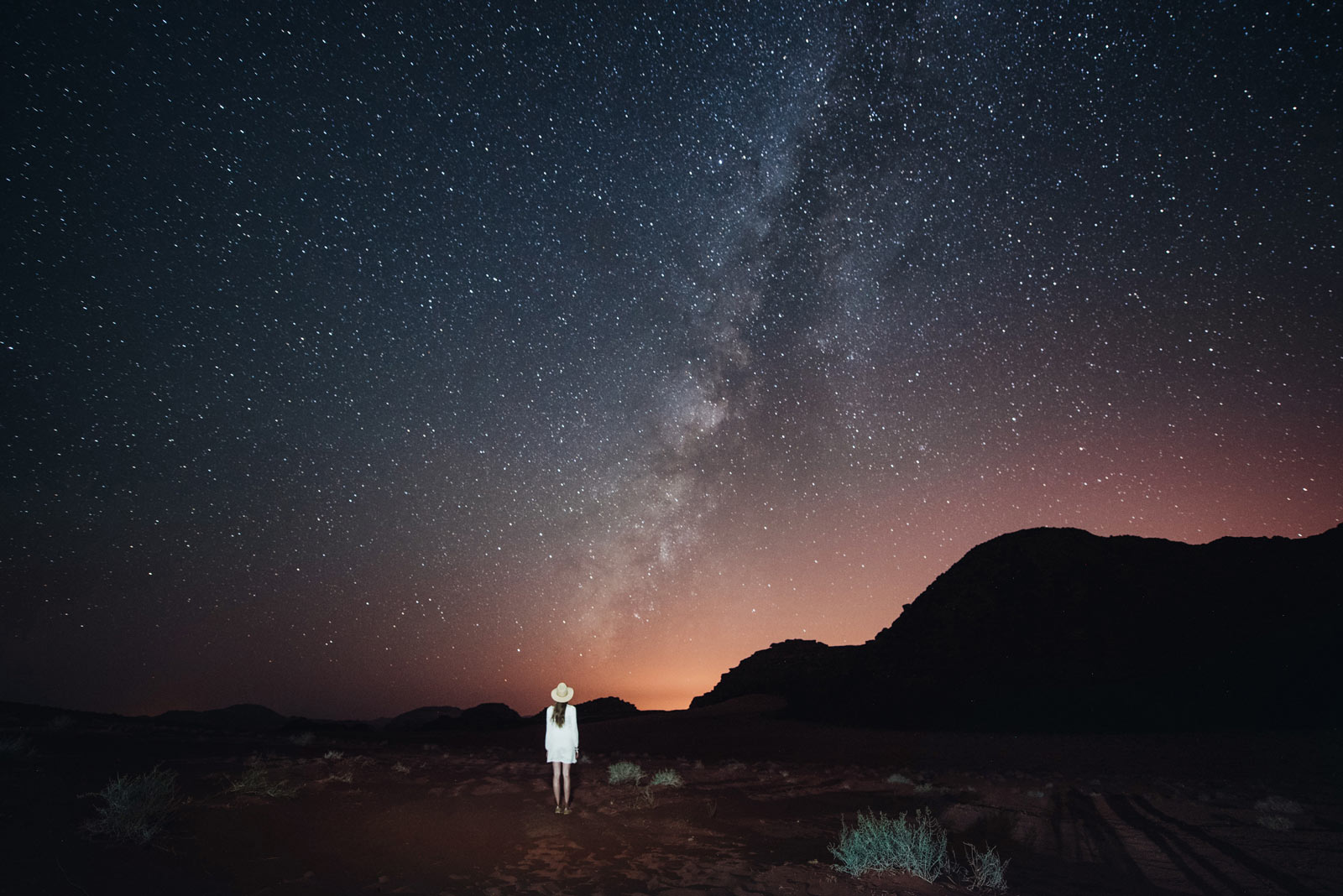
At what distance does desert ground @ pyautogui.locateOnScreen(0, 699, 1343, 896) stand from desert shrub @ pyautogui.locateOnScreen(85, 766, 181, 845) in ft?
0.44

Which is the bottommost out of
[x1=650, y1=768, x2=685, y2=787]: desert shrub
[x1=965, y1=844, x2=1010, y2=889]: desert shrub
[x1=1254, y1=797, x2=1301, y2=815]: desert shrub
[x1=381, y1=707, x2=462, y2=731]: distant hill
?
[x1=381, y1=707, x2=462, y2=731]: distant hill

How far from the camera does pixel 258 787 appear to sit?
927 centimetres

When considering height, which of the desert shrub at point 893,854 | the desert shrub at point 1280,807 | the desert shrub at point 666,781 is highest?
the desert shrub at point 893,854

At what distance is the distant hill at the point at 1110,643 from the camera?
2747 cm

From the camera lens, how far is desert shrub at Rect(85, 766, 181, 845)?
6160 millimetres

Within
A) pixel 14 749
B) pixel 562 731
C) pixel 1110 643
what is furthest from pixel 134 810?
pixel 1110 643

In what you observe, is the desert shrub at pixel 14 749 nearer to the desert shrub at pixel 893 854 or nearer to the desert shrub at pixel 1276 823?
the desert shrub at pixel 893 854

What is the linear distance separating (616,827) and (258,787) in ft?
18.0

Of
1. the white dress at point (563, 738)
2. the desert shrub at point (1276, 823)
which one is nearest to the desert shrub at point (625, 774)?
the white dress at point (563, 738)

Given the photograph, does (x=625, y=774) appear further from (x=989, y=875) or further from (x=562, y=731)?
(x=989, y=875)

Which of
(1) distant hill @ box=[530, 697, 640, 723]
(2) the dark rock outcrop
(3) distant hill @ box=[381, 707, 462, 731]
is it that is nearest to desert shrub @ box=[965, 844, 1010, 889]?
(2) the dark rock outcrop

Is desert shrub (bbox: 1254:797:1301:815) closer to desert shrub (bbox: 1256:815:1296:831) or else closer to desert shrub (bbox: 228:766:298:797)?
desert shrub (bbox: 1256:815:1296:831)

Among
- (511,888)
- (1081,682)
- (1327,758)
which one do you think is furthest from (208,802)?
(1081,682)

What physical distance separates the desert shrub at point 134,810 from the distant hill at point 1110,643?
110 ft
